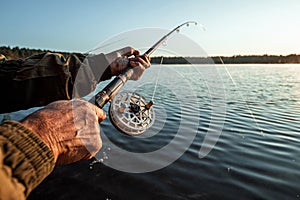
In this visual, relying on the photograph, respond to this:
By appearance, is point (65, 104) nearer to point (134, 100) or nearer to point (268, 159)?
point (134, 100)

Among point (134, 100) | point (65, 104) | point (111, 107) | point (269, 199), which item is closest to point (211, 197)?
point (269, 199)

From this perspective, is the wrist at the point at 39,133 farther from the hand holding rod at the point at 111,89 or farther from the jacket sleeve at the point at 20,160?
the hand holding rod at the point at 111,89

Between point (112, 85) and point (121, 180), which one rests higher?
point (112, 85)

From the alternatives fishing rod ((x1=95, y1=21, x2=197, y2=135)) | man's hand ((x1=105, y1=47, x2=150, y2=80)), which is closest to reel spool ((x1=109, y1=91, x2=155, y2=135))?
fishing rod ((x1=95, y1=21, x2=197, y2=135))

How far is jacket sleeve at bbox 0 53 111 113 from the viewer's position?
2.14 meters

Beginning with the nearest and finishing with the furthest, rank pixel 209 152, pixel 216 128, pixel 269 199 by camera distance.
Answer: pixel 269 199 → pixel 209 152 → pixel 216 128

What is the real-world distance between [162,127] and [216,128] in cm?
155

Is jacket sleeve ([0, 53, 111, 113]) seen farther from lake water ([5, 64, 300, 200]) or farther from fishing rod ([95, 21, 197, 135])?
lake water ([5, 64, 300, 200])

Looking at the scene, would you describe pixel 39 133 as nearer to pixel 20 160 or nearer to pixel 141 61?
pixel 20 160

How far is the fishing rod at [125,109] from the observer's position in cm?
199

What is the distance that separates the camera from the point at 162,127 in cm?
637

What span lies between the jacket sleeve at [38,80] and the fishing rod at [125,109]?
1.75ft

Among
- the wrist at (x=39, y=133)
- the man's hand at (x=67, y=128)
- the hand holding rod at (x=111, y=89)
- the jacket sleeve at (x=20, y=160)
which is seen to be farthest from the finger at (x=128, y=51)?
the jacket sleeve at (x=20, y=160)

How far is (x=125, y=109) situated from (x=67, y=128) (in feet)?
3.19
